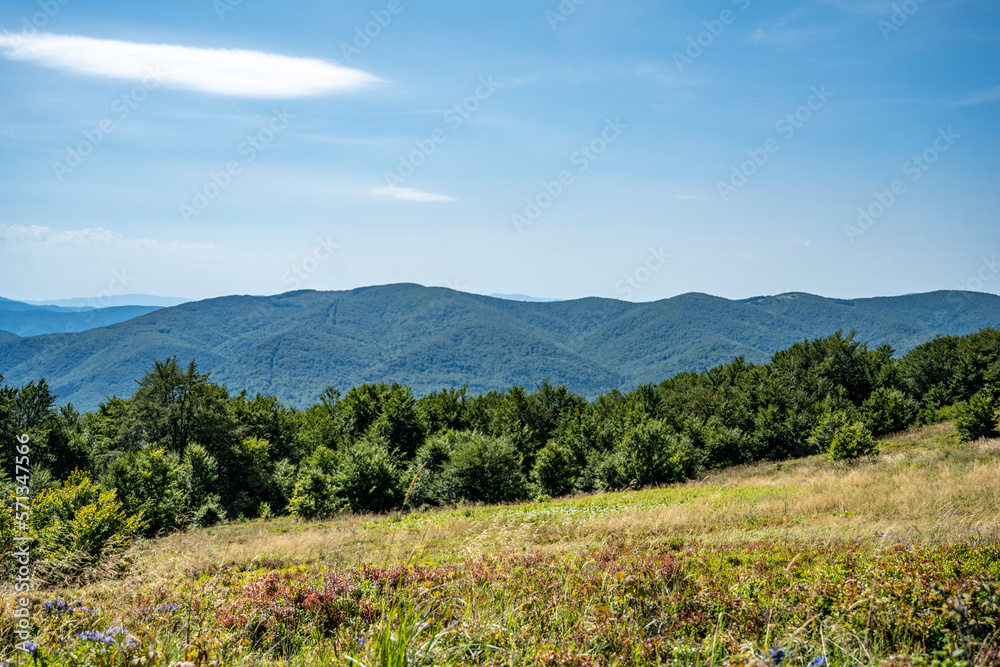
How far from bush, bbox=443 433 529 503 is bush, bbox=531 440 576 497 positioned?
2.64 m

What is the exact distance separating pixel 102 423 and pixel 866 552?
54.3 metres

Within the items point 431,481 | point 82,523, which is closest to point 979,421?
point 431,481

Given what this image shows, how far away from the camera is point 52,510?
1252cm

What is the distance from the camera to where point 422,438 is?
4753 cm

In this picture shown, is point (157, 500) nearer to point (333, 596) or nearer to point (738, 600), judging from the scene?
point (333, 596)

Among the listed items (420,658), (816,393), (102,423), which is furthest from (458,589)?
(816,393)

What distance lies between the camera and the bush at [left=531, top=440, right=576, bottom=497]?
112 feet

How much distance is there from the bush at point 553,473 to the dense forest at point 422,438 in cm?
9

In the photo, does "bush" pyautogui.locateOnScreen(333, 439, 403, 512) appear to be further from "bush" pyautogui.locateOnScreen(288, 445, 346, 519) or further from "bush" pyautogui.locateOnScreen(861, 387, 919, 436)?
"bush" pyautogui.locateOnScreen(861, 387, 919, 436)

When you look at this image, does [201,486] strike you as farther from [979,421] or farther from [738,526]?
[979,421]

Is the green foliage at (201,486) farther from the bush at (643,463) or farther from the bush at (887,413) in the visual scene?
the bush at (887,413)

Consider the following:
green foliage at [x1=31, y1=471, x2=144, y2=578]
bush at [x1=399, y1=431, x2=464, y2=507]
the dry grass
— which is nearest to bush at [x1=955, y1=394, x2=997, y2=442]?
the dry grass

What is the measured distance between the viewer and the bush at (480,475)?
31328mm

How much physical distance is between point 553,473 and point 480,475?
5.29m
